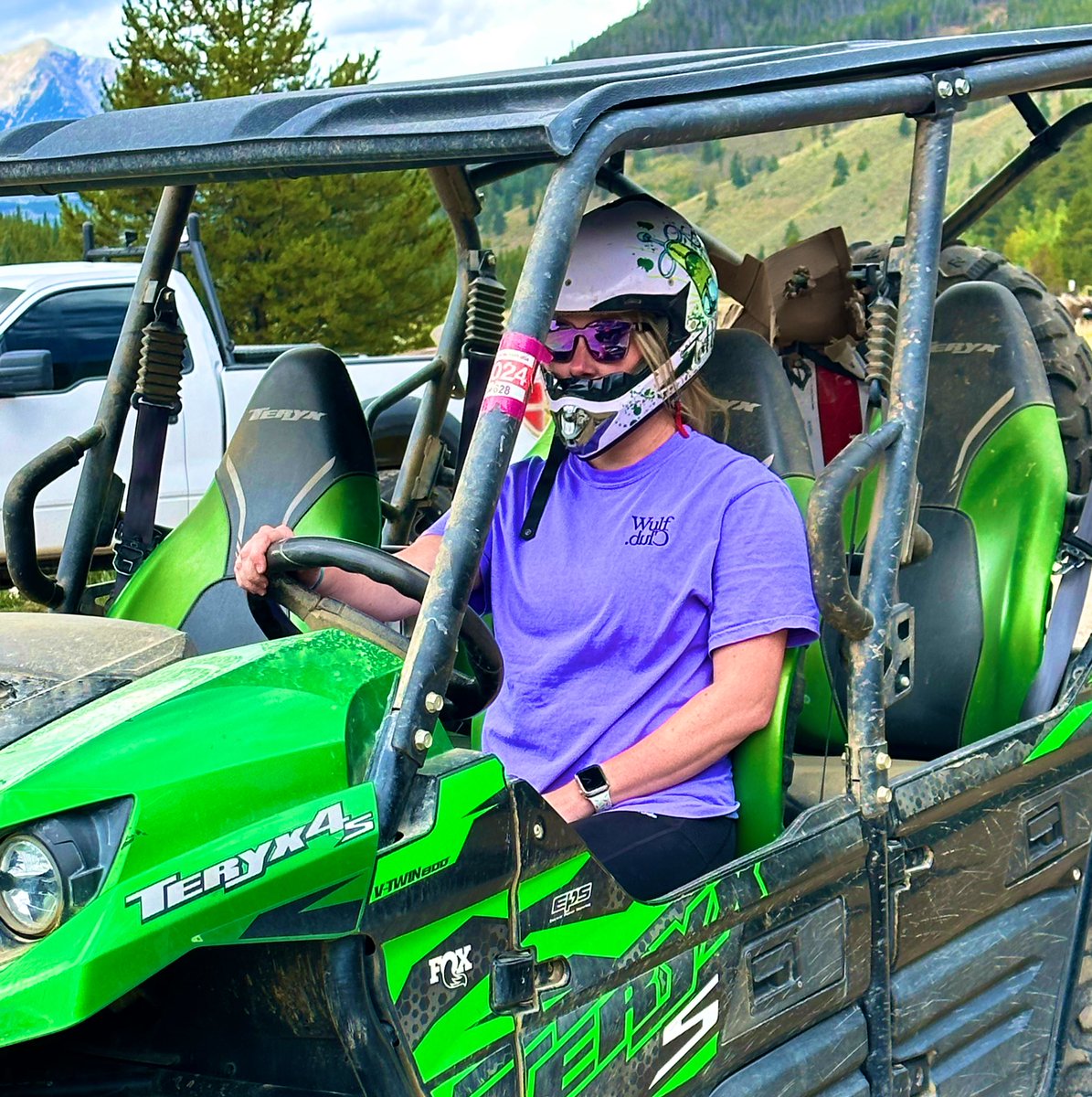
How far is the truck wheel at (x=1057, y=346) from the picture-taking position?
3.87 meters

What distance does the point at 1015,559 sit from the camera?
11.0 feet

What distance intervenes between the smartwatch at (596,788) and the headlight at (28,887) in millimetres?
961

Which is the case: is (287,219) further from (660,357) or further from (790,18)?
(790,18)

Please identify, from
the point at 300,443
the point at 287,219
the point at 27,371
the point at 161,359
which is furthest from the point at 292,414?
the point at 287,219

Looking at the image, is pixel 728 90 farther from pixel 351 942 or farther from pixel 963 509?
pixel 963 509

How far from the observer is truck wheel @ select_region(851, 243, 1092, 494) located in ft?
12.7

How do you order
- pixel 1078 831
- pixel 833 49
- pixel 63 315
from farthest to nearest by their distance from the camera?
pixel 63 315, pixel 1078 831, pixel 833 49

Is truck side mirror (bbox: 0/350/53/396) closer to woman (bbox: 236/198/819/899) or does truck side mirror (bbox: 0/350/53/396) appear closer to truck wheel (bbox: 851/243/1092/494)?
truck wheel (bbox: 851/243/1092/494)

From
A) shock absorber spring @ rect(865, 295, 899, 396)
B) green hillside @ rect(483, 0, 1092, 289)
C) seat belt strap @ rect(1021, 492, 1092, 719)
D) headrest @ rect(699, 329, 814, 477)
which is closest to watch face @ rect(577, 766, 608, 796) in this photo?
shock absorber spring @ rect(865, 295, 899, 396)

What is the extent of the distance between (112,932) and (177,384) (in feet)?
6.97

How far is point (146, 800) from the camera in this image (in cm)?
168

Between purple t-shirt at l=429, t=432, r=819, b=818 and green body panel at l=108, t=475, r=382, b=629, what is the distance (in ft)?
2.74

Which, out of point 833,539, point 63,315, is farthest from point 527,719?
point 63,315

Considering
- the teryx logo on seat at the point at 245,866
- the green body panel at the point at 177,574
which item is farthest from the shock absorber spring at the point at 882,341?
the green body panel at the point at 177,574
